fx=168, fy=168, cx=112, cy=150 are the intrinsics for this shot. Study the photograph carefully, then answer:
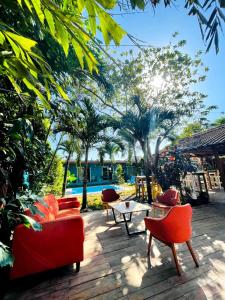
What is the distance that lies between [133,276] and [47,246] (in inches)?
55.0

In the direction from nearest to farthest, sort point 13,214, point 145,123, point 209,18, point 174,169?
point 209,18
point 13,214
point 174,169
point 145,123

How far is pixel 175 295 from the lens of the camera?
2158mm

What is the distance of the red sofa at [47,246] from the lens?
2.42m

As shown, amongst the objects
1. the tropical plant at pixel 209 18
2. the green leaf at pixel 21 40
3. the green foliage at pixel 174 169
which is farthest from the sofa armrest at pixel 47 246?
the green foliage at pixel 174 169

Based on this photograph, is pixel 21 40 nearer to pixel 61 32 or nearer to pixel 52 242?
pixel 61 32

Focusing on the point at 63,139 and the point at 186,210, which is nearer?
the point at 186,210

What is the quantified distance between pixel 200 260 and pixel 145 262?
94 cm

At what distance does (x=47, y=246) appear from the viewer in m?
2.54

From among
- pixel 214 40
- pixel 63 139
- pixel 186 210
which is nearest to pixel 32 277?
pixel 186 210

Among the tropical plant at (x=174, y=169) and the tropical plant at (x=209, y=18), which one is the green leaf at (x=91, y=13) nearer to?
the tropical plant at (x=209, y=18)

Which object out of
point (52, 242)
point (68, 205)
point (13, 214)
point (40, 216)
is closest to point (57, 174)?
point (68, 205)

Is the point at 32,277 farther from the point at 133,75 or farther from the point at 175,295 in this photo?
the point at 133,75

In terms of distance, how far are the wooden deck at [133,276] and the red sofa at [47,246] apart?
0.25 metres

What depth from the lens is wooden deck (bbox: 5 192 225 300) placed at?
2.25m
